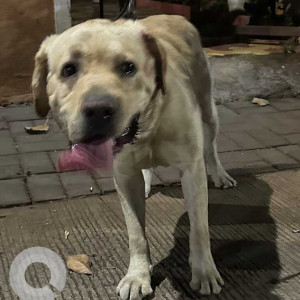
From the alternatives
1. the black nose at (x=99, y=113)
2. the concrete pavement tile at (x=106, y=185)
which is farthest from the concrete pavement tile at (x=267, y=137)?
the black nose at (x=99, y=113)

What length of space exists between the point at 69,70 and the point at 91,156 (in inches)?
14.4

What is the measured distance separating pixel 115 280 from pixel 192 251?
0.43 m

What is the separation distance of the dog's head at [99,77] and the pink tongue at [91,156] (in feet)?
0.15

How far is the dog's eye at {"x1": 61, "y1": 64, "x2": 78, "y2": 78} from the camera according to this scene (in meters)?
2.40

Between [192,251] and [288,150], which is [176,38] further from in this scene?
[288,150]

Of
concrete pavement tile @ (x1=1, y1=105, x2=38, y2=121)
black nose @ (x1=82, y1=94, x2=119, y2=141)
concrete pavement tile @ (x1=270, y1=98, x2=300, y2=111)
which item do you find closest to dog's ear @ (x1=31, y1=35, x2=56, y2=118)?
black nose @ (x1=82, y1=94, x2=119, y2=141)

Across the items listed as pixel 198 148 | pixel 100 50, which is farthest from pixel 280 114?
pixel 100 50

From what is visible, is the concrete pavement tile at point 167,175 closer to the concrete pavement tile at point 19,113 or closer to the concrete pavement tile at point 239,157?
the concrete pavement tile at point 239,157

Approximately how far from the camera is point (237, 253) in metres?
3.23

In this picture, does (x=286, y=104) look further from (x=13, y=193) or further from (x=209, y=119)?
(x=13, y=193)

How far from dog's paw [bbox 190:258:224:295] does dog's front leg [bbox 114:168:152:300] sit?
8.9 inches

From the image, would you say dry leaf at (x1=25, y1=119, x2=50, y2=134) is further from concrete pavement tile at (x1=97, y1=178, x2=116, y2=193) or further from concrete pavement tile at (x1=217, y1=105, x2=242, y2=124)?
concrete pavement tile at (x1=217, y1=105, x2=242, y2=124)

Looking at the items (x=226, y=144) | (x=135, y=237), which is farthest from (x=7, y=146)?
(x=135, y=237)

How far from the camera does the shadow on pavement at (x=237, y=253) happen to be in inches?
114
